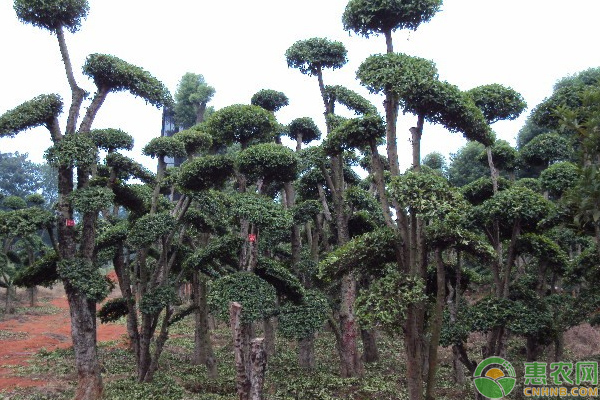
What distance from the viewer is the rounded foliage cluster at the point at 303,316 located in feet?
35.3

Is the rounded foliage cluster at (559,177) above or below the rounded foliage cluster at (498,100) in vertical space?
below

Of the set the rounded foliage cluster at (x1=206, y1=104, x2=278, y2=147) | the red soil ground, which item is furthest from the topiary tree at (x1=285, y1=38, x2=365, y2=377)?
the red soil ground

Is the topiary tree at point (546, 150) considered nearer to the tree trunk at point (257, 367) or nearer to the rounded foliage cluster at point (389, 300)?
the rounded foliage cluster at point (389, 300)

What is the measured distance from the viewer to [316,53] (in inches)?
517

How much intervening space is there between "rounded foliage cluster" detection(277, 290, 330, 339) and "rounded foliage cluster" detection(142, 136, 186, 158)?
5.11 m

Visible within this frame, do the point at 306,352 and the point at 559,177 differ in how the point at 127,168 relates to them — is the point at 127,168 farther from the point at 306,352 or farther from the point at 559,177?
the point at 559,177

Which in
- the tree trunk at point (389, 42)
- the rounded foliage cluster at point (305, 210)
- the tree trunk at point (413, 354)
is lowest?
the tree trunk at point (413, 354)

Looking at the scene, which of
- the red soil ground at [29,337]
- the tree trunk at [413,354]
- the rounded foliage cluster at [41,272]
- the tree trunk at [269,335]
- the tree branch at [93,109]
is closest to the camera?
the tree trunk at [413,354]

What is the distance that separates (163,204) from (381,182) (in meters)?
8.28

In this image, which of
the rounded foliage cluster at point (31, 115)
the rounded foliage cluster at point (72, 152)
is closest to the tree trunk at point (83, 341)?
the rounded foliage cluster at point (72, 152)

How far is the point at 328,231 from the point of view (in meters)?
15.8


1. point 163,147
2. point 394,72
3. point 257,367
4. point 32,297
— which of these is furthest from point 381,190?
Result: point 32,297

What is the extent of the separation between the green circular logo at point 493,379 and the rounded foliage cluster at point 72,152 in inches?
348

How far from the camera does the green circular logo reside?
8.91 meters
